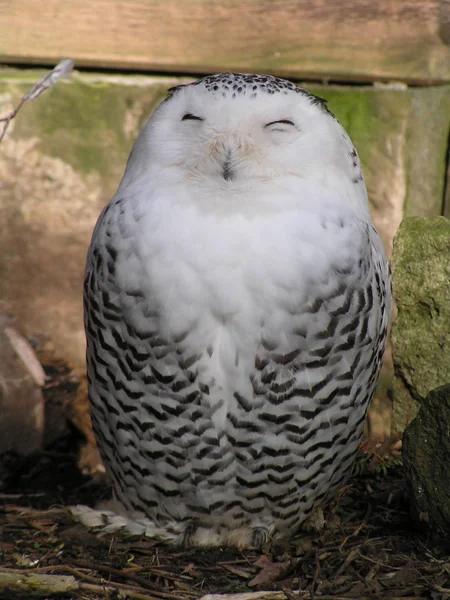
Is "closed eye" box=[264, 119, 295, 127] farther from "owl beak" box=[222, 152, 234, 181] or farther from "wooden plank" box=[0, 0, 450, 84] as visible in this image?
"wooden plank" box=[0, 0, 450, 84]

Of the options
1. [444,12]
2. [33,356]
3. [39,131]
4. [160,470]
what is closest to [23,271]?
[33,356]

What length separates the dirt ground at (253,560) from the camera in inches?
85.7

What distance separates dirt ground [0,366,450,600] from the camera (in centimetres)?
218

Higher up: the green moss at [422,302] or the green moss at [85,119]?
the green moss at [85,119]

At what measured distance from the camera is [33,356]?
133 inches

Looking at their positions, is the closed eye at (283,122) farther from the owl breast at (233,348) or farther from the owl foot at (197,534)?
the owl foot at (197,534)

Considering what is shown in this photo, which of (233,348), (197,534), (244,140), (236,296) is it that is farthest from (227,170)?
(197,534)

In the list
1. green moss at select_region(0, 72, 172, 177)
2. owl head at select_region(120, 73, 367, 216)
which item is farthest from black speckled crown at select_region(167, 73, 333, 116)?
Answer: green moss at select_region(0, 72, 172, 177)

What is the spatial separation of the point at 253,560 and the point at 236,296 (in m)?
0.89

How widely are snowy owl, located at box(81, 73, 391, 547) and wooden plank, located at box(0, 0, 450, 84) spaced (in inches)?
43.2

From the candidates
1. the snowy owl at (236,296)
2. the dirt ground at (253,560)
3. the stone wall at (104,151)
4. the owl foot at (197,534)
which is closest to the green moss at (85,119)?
the stone wall at (104,151)

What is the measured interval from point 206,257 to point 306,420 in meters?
0.56

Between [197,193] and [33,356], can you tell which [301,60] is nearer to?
[197,193]

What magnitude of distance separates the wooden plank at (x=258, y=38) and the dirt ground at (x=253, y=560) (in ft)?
5.32
